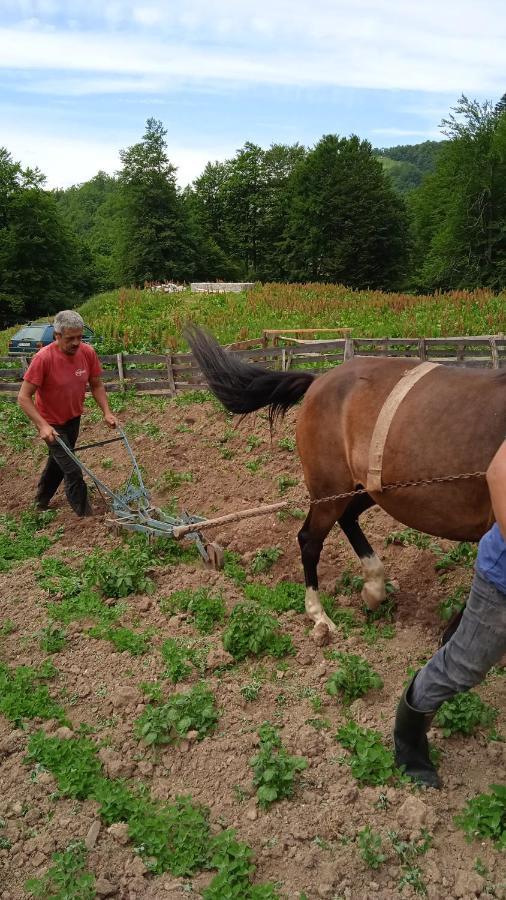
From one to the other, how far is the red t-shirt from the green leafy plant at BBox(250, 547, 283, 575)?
2.38 metres

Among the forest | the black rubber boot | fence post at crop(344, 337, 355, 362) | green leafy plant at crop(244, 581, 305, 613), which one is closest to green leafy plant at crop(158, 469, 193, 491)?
green leafy plant at crop(244, 581, 305, 613)

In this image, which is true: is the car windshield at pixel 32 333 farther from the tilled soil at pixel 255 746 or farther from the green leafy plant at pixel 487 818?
the green leafy plant at pixel 487 818

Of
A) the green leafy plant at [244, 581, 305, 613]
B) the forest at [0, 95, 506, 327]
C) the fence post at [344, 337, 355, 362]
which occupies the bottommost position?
the green leafy plant at [244, 581, 305, 613]

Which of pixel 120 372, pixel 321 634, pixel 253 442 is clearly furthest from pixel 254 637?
pixel 120 372

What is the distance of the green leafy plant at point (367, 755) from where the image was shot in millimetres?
3061

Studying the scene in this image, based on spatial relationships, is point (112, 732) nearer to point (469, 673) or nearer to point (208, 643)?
point (208, 643)

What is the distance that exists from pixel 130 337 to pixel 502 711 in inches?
649

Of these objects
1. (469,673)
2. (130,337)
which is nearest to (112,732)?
(469,673)

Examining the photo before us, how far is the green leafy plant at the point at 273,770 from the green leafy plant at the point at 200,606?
1245 mm

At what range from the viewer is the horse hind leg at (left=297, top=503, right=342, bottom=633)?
14.6 feet

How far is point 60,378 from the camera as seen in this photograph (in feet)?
20.2

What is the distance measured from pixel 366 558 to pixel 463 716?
1456mm

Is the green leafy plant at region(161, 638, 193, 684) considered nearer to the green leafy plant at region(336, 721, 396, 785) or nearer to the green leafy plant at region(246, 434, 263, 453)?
the green leafy plant at region(336, 721, 396, 785)

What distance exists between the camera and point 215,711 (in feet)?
11.7
